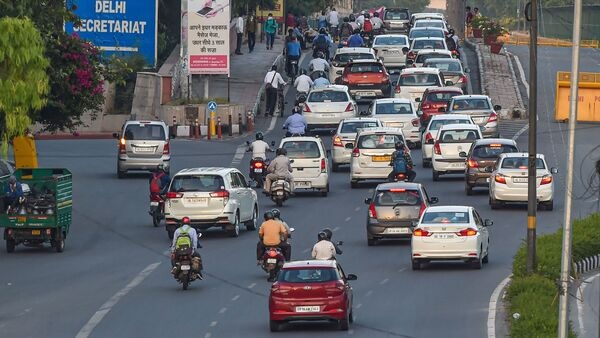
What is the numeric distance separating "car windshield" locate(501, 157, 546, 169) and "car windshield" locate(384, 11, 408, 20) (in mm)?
50945

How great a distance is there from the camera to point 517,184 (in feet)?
145

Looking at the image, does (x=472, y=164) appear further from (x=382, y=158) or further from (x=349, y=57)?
(x=349, y=57)

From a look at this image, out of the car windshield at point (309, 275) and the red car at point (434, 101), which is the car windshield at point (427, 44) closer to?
the red car at point (434, 101)

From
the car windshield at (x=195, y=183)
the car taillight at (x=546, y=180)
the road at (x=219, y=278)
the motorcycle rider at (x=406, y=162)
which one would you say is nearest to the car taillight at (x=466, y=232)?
the road at (x=219, y=278)

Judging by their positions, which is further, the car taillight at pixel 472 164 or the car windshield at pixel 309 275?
the car taillight at pixel 472 164

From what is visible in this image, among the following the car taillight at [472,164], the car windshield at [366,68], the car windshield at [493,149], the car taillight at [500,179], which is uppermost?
the car windshield at [366,68]

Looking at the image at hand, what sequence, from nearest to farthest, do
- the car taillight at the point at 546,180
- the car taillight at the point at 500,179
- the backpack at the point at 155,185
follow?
the backpack at the point at 155,185 → the car taillight at the point at 546,180 → the car taillight at the point at 500,179

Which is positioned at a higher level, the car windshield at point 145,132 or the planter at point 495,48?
the planter at point 495,48

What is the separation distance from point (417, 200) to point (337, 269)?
977 cm

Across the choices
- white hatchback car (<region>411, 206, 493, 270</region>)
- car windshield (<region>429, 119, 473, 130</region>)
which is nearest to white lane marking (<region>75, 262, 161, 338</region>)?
white hatchback car (<region>411, 206, 493, 270</region>)

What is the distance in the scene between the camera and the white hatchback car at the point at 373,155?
4847cm

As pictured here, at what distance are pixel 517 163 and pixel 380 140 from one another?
5.48 metres

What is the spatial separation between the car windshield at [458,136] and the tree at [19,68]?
28740mm

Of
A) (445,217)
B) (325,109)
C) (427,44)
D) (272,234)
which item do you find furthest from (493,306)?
(427,44)
